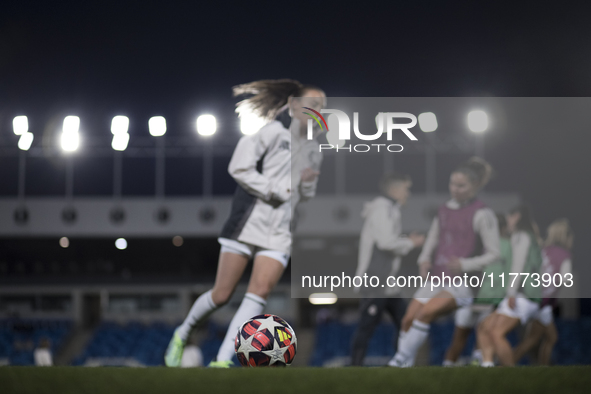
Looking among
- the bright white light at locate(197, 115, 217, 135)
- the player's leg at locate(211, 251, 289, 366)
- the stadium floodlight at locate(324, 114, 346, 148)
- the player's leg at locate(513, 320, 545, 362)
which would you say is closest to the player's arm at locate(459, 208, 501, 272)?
the stadium floodlight at locate(324, 114, 346, 148)

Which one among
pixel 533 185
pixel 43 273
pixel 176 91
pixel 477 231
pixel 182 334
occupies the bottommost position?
pixel 43 273

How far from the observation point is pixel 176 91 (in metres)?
8.71

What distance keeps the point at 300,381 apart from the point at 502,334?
406 cm

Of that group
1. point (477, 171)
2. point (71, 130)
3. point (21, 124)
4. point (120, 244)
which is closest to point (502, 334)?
point (477, 171)

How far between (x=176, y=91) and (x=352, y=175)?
3734 millimetres

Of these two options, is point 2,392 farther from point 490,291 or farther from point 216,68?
point 216,68

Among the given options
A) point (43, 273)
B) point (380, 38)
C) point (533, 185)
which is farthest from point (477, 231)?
point (43, 273)

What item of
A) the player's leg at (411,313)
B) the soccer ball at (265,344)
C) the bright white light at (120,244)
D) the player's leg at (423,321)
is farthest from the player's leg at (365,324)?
the bright white light at (120,244)

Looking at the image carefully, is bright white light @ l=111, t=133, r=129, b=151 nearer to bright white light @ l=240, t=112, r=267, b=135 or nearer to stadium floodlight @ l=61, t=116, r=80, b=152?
stadium floodlight @ l=61, t=116, r=80, b=152

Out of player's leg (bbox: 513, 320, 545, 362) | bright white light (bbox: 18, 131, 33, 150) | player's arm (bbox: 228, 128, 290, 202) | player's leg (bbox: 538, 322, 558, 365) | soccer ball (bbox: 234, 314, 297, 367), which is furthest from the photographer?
bright white light (bbox: 18, 131, 33, 150)

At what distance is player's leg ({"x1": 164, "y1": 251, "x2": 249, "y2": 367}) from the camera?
17.8 ft

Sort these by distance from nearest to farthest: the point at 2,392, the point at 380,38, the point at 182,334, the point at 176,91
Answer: the point at 2,392
the point at 182,334
the point at 380,38
the point at 176,91

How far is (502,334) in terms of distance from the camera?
20.7 feet

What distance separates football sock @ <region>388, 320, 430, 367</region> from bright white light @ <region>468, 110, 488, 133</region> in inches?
78.4
